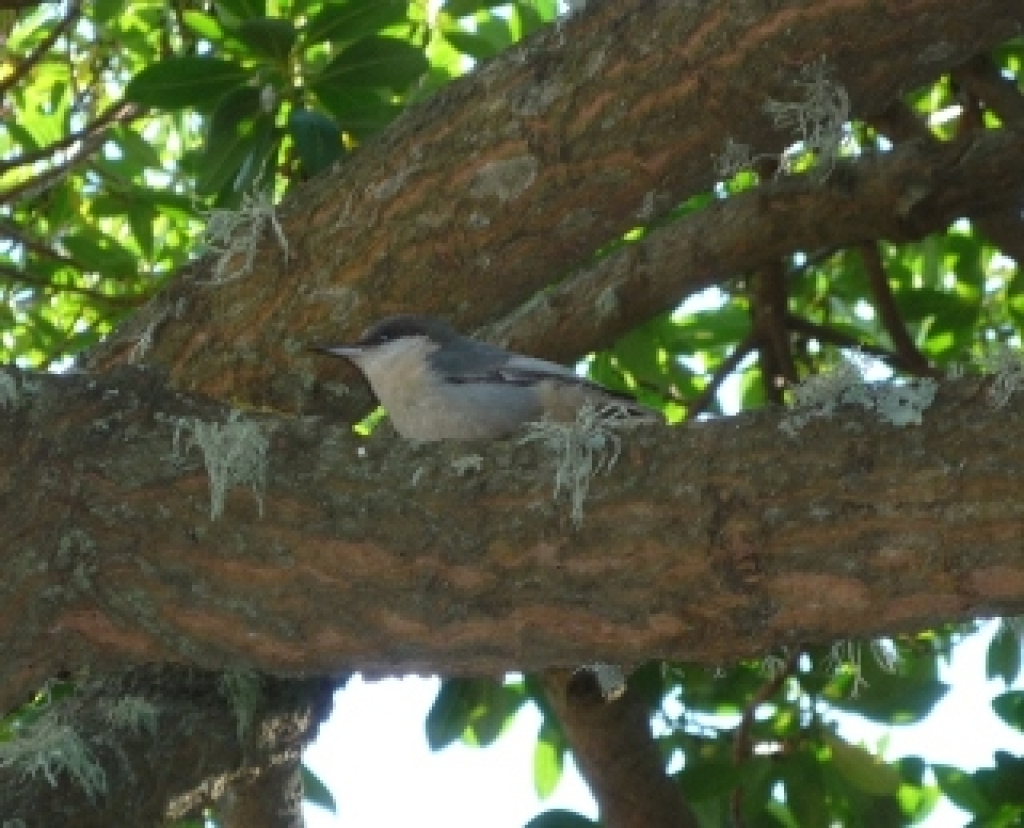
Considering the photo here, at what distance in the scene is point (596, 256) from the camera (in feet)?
18.5

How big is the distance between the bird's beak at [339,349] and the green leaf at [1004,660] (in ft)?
7.19

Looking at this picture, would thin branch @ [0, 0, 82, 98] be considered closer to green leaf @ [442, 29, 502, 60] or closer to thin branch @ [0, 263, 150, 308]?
thin branch @ [0, 263, 150, 308]

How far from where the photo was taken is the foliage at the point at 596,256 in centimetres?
445

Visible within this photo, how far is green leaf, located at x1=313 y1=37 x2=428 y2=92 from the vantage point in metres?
4.52

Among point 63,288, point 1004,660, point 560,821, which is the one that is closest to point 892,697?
point 1004,660

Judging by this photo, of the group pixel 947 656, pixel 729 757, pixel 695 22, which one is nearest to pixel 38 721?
pixel 729 757

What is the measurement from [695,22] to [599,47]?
0.75 feet

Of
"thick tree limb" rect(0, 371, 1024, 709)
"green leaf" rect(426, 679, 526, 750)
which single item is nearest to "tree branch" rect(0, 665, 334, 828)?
"thick tree limb" rect(0, 371, 1024, 709)

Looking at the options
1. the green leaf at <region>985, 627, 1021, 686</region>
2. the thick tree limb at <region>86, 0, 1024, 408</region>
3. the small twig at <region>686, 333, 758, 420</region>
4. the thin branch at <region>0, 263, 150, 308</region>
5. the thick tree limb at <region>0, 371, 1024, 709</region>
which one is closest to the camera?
the thick tree limb at <region>0, 371, 1024, 709</region>

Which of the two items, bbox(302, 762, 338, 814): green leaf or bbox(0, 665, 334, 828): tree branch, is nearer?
bbox(0, 665, 334, 828): tree branch

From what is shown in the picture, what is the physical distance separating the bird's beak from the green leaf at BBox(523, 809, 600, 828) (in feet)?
4.57

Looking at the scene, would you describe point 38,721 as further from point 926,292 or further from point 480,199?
point 926,292

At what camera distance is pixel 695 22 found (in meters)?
3.63

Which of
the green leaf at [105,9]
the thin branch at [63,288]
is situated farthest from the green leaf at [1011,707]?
the green leaf at [105,9]
